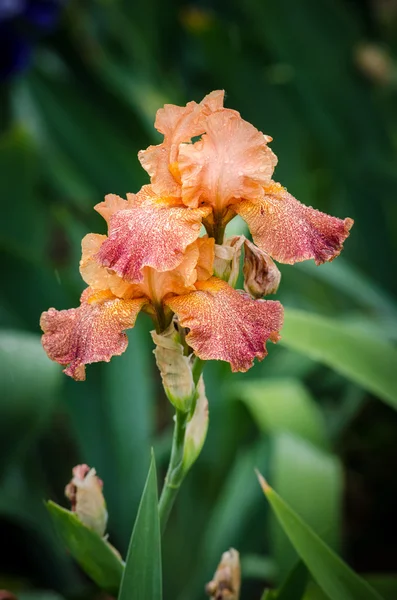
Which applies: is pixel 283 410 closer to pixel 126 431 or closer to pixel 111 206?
pixel 126 431

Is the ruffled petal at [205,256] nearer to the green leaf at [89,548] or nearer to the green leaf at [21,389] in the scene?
the green leaf at [89,548]

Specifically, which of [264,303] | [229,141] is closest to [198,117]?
[229,141]

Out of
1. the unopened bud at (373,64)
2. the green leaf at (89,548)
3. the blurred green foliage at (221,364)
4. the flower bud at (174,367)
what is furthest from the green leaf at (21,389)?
the unopened bud at (373,64)

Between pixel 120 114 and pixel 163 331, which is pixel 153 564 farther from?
pixel 120 114

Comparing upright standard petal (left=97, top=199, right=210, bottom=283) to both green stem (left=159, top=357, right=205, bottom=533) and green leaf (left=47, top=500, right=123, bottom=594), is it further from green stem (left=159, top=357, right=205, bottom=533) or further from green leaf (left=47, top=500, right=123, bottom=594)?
green leaf (left=47, top=500, right=123, bottom=594)

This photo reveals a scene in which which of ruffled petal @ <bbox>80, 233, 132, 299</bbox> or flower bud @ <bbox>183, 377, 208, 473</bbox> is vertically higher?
ruffled petal @ <bbox>80, 233, 132, 299</bbox>

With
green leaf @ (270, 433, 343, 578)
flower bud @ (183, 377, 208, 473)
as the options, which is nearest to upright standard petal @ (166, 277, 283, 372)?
flower bud @ (183, 377, 208, 473)
